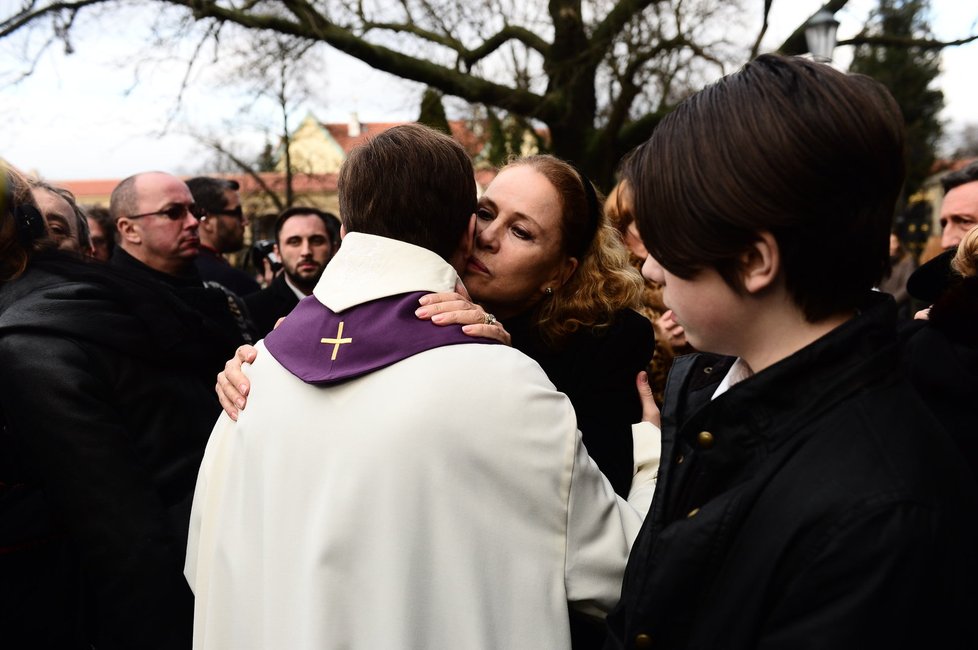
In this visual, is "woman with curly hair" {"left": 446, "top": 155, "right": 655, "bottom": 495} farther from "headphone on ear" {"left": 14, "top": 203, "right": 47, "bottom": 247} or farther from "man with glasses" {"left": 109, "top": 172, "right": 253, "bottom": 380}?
"man with glasses" {"left": 109, "top": 172, "right": 253, "bottom": 380}

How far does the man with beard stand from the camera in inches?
215

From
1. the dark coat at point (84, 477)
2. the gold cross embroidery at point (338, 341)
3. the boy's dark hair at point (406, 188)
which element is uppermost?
the boy's dark hair at point (406, 188)

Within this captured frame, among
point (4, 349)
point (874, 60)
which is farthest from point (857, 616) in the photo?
point (874, 60)

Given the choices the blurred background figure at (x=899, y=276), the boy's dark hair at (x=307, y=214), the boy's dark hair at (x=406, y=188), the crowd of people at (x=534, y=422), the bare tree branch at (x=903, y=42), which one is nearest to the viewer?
the crowd of people at (x=534, y=422)

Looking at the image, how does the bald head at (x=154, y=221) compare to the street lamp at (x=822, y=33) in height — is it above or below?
below

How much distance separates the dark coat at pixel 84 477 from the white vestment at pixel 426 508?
0.91m

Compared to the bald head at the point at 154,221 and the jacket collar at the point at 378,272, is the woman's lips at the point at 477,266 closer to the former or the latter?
the jacket collar at the point at 378,272

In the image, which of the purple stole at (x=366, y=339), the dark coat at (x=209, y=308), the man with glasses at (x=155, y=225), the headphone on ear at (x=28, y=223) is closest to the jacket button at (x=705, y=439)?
the purple stole at (x=366, y=339)

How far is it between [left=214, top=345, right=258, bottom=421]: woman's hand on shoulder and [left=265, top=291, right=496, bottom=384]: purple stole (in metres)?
0.21

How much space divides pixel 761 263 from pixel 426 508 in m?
0.75

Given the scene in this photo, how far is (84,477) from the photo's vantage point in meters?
2.33

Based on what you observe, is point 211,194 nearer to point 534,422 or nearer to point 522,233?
point 522,233

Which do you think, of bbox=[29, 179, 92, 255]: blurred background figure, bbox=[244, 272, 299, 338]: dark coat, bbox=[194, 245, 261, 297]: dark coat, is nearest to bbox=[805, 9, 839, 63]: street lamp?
bbox=[244, 272, 299, 338]: dark coat

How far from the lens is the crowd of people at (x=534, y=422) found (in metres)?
1.10
